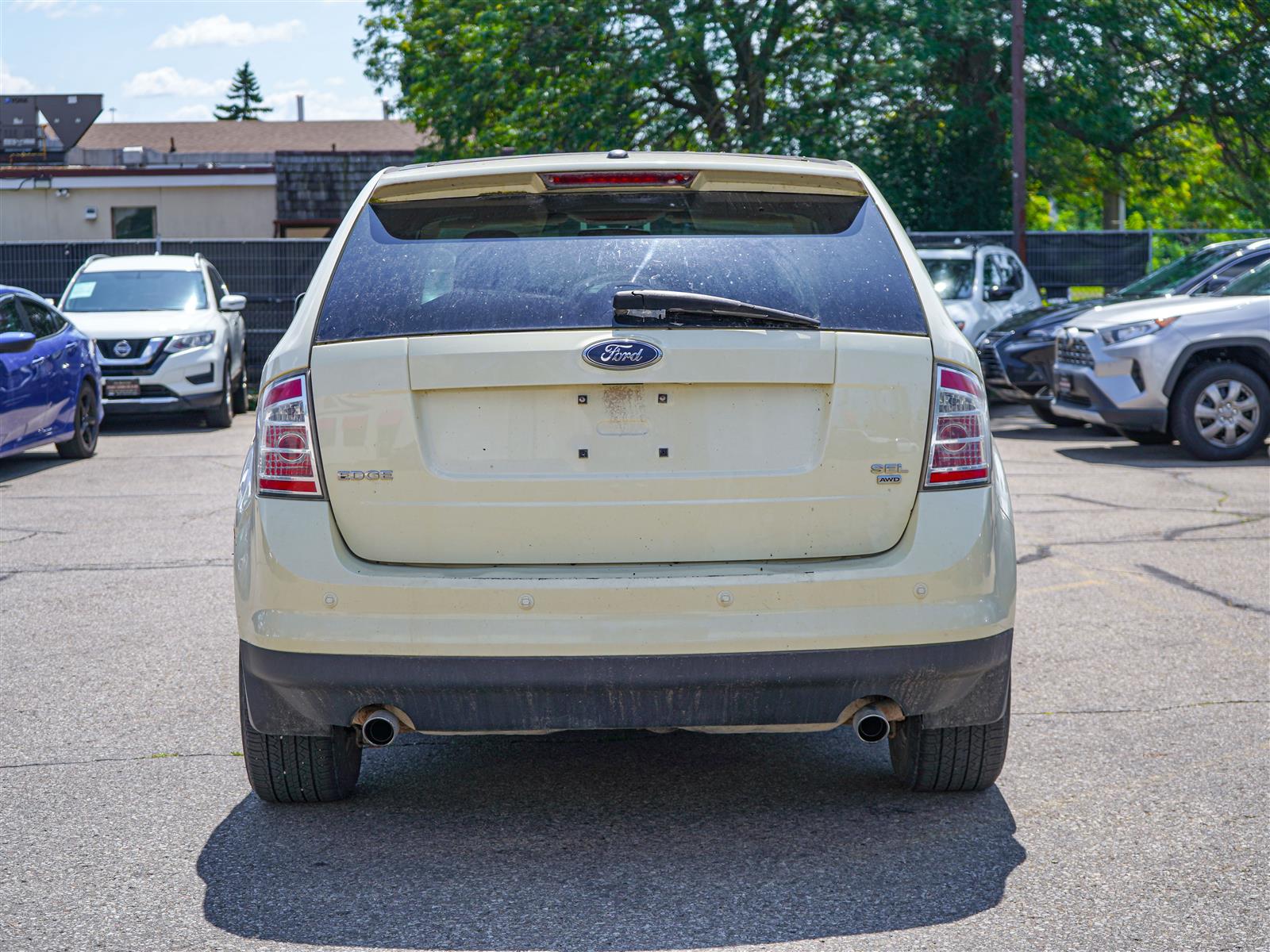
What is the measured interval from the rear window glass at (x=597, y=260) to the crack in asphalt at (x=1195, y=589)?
371 cm

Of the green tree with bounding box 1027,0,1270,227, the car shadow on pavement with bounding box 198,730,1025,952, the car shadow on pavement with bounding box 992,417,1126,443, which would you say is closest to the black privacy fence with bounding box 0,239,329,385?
the car shadow on pavement with bounding box 992,417,1126,443

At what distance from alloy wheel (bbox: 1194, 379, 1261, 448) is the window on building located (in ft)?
98.4

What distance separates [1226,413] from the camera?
12.8m

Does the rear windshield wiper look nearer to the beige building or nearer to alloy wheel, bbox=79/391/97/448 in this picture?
alloy wheel, bbox=79/391/97/448

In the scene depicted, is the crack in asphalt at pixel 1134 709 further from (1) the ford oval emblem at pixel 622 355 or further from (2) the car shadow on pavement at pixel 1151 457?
(2) the car shadow on pavement at pixel 1151 457

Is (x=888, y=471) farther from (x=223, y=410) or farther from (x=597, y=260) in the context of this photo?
(x=223, y=410)

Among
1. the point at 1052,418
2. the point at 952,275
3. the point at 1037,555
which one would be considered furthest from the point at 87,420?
the point at 952,275

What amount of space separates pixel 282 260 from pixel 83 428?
8.99 meters

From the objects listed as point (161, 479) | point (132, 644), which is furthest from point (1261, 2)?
point (132, 644)

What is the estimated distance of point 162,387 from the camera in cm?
1645

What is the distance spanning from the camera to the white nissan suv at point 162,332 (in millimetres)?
16422

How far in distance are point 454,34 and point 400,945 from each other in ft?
86.0

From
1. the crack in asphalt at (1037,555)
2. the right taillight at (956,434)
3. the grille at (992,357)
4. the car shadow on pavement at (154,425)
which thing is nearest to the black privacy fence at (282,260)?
the car shadow on pavement at (154,425)

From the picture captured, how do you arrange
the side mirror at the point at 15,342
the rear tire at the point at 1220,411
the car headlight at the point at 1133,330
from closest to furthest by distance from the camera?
the side mirror at the point at 15,342
the rear tire at the point at 1220,411
the car headlight at the point at 1133,330
